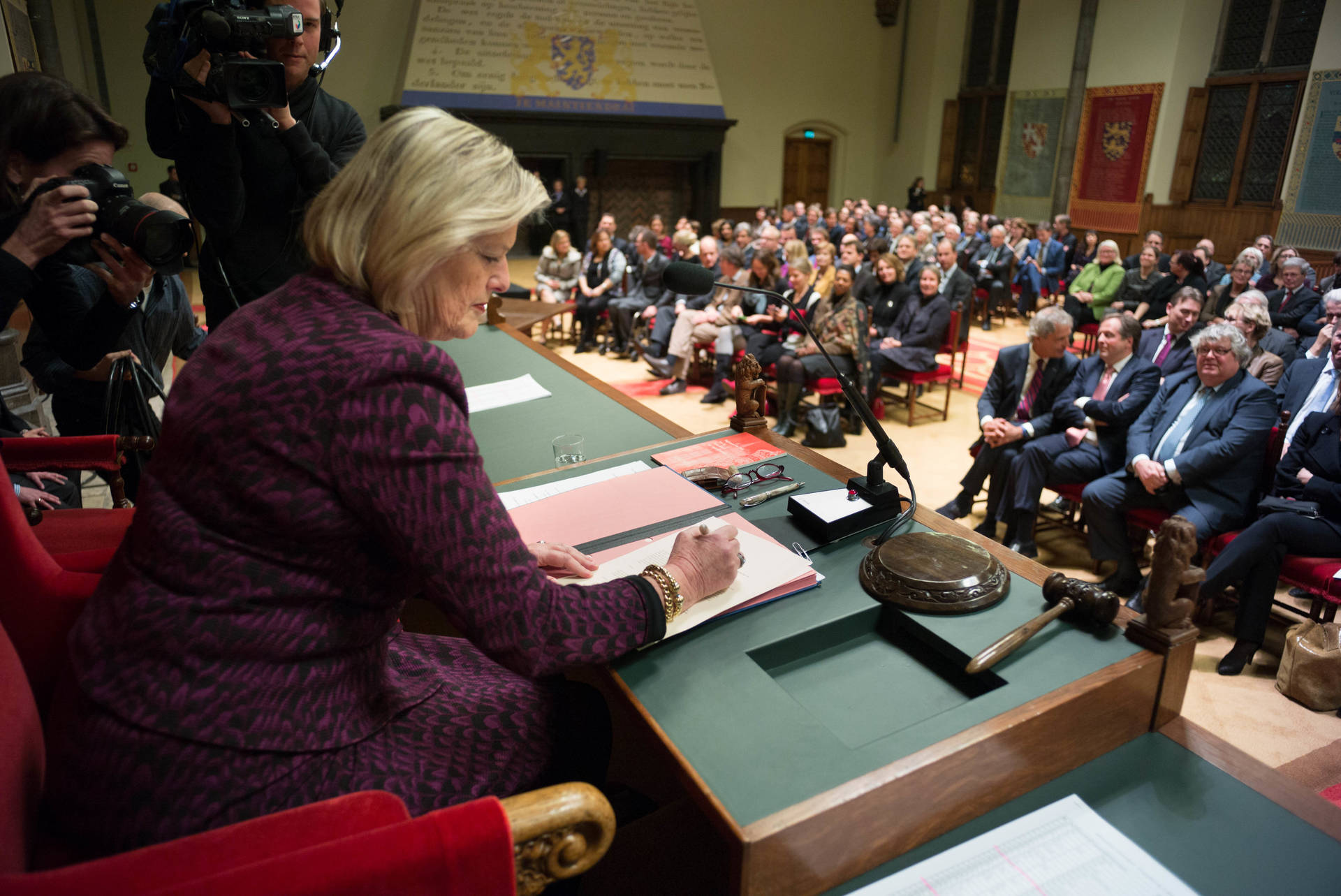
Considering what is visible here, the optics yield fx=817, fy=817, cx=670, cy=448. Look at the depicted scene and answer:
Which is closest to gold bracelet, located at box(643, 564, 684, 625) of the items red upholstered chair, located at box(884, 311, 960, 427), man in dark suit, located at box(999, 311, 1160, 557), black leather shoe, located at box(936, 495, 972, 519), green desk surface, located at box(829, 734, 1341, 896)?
green desk surface, located at box(829, 734, 1341, 896)

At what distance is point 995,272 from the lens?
8.83m

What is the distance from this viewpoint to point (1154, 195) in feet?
37.2

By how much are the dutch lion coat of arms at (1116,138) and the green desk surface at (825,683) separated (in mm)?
12389

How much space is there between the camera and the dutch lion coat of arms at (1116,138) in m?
11.4

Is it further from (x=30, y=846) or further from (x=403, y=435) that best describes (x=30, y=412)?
(x=403, y=435)

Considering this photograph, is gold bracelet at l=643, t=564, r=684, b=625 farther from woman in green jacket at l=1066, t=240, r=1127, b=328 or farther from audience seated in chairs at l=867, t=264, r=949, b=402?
woman in green jacket at l=1066, t=240, r=1127, b=328

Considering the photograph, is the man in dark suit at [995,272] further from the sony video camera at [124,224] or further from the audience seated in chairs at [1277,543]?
the sony video camera at [124,224]

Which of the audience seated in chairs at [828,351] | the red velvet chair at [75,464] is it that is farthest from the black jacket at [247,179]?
the audience seated in chairs at [828,351]

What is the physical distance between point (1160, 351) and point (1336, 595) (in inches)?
101

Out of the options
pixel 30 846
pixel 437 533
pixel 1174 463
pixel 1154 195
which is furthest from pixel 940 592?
pixel 1154 195

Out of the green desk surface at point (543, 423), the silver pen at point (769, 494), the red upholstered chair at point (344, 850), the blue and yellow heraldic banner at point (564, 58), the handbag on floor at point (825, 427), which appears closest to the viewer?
the red upholstered chair at point (344, 850)

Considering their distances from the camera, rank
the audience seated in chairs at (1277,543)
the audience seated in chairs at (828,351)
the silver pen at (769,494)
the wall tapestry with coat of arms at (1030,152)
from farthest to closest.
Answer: the wall tapestry with coat of arms at (1030,152) → the audience seated in chairs at (828,351) → the audience seated in chairs at (1277,543) → the silver pen at (769,494)

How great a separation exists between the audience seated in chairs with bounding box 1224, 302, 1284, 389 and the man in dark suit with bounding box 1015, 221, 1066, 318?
4789 millimetres

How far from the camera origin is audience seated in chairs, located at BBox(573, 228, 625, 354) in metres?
7.54
